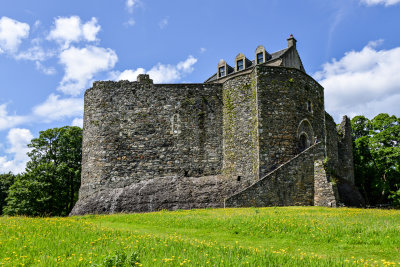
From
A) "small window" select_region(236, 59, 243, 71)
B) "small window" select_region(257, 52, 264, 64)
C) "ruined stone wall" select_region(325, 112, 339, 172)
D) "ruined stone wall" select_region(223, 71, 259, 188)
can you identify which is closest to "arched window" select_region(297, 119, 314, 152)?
"ruined stone wall" select_region(223, 71, 259, 188)

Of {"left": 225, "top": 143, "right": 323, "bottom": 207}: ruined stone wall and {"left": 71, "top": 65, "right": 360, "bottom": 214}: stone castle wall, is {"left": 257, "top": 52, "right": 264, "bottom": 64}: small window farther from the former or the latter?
{"left": 225, "top": 143, "right": 323, "bottom": 207}: ruined stone wall

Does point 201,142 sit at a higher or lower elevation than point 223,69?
lower

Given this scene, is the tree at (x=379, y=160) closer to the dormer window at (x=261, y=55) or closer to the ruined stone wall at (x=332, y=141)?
the ruined stone wall at (x=332, y=141)

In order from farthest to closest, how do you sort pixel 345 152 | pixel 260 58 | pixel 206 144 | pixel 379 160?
pixel 260 58, pixel 379 160, pixel 345 152, pixel 206 144

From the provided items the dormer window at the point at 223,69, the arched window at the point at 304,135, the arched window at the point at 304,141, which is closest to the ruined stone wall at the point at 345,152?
the arched window at the point at 304,135

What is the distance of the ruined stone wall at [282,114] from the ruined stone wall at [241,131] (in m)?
0.50

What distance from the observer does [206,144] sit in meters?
24.1

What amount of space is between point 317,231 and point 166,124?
1616 cm

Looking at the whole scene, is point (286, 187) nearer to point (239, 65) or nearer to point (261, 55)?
point (261, 55)

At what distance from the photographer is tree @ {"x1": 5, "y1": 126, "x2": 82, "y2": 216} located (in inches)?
1336

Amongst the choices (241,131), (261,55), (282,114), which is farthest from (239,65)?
(282,114)

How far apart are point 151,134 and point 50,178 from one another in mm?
16594

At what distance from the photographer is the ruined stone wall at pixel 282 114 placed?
21719 millimetres

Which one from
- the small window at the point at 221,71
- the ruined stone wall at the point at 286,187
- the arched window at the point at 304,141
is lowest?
the ruined stone wall at the point at 286,187
